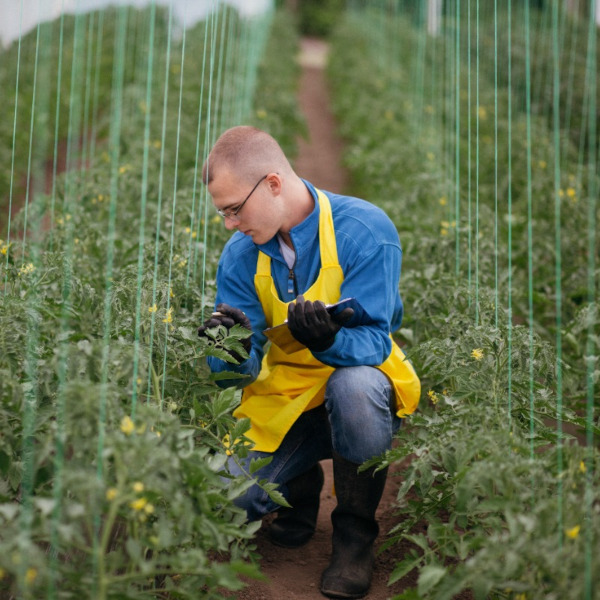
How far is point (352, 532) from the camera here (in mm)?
2143

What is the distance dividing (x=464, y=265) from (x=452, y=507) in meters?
1.39

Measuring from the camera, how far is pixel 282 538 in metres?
2.37

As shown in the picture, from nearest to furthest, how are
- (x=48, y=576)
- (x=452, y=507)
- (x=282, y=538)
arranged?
(x=48, y=576) < (x=452, y=507) < (x=282, y=538)

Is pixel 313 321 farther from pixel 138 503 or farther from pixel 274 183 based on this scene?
pixel 138 503

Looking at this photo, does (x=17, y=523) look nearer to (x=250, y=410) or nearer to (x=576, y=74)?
(x=250, y=410)

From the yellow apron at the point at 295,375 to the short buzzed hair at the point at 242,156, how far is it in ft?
0.70

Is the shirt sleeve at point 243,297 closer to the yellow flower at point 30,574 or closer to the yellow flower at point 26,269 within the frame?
the yellow flower at point 26,269

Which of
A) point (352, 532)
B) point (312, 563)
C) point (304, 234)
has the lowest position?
point (312, 563)

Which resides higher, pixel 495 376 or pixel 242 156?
pixel 242 156

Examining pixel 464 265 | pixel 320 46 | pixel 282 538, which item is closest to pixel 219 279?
pixel 282 538

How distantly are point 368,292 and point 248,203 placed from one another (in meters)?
0.41

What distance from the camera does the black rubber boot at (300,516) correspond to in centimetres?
237

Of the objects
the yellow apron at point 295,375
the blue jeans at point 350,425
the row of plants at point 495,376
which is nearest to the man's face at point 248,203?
the yellow apron at point 295,375

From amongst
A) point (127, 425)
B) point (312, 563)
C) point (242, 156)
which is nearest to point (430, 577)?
point (127, 425)
